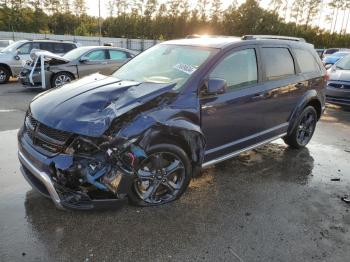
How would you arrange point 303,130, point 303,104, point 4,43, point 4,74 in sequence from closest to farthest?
point 303,104
point 303,130
point 4,74
point 4,43

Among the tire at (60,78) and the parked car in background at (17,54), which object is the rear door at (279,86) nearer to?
the tire at (60,78)

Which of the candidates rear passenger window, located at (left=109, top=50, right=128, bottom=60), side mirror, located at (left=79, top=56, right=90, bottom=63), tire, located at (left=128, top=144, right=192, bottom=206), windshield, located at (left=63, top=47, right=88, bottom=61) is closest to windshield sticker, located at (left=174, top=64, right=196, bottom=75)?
tire, located at (left=128, top=144, right=192, bottom=206)

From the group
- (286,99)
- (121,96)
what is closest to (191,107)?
(121,96)

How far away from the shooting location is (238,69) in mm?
4492

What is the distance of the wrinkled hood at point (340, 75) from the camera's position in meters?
9.76

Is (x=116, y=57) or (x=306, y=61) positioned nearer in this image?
(x=306, y=61)

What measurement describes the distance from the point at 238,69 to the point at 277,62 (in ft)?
3.22

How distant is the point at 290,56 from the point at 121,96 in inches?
124

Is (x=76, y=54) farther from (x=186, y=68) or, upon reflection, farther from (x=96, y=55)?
(x=186, y=68)

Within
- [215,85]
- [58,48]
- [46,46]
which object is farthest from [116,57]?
[215,85]

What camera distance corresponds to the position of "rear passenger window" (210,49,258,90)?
14.0 feet

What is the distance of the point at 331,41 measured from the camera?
54.1m

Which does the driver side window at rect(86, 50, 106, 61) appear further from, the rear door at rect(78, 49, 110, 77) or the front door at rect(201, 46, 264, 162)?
the front door at rect(201, 46, 264, 162)

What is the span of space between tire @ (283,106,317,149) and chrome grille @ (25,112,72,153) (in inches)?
156
